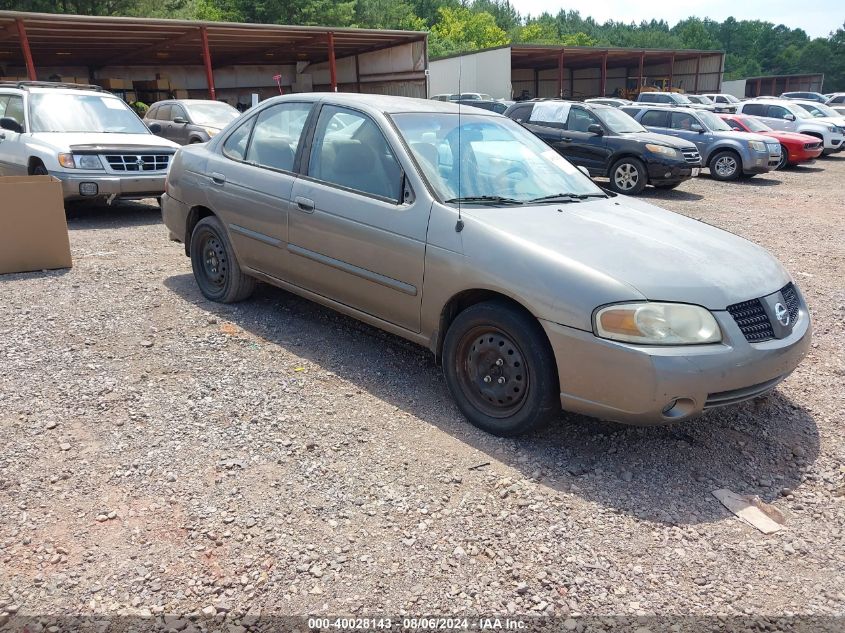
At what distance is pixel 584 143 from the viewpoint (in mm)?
13789

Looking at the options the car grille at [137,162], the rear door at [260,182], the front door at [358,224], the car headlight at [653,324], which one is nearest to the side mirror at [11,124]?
the car grille at [137,162]

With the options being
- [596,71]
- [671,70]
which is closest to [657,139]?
[671,70]

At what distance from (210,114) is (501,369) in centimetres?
1260

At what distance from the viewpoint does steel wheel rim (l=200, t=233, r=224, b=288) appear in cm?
550

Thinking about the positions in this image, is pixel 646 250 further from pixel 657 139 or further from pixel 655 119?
pixel 655 119

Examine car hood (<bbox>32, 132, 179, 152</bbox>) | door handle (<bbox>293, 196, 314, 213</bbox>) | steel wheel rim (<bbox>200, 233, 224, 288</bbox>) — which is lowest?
steel wheel rim (<bbox>200, 233, 224, 288</bbox>)

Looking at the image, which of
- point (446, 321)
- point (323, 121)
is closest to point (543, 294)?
point (446, 321)

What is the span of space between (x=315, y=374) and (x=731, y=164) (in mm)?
14472

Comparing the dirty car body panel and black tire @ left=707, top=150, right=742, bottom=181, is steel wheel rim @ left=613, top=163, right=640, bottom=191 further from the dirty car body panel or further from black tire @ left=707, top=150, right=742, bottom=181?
the dirty car body panel

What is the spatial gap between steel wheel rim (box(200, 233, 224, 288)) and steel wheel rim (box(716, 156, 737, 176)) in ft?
45.5

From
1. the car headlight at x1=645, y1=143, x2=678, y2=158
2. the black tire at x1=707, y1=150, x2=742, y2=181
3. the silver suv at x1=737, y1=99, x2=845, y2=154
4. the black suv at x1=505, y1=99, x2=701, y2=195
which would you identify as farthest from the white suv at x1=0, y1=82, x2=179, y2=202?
the silver suv at x1=737, y1=99, x2=845, y2=154

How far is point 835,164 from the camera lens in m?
20.0

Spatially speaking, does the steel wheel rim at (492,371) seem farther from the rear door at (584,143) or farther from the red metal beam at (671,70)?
the red metal beam at (671,70)

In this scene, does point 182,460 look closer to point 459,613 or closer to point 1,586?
point 1,586
